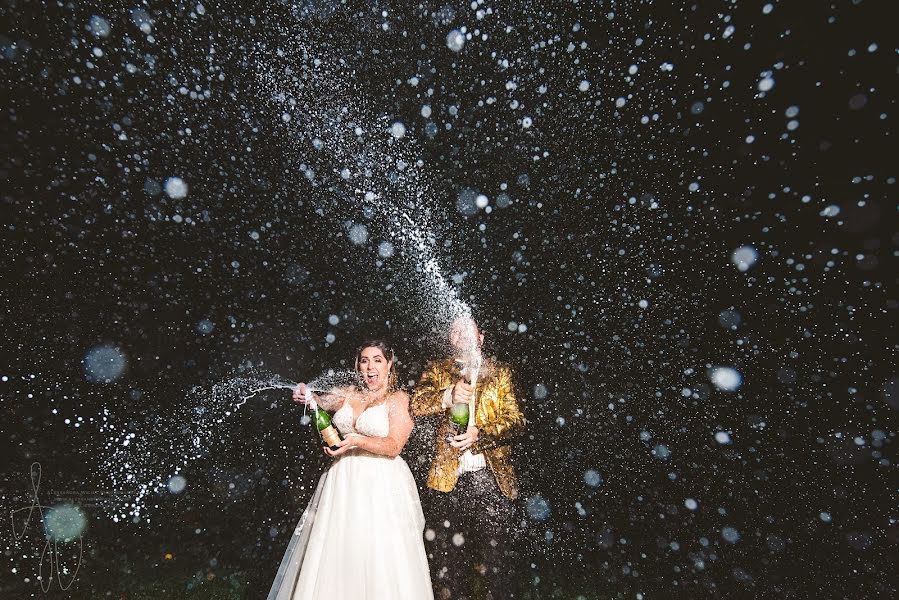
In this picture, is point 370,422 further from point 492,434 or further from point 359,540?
point 492,434

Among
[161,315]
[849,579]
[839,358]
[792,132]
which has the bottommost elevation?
[849,579]

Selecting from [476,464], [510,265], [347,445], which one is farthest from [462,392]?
[510,265]

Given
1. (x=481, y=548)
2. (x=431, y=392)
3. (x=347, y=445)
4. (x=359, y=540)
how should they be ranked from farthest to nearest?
(x=431, y=392)
(x=481, y=548)
(x=347, y=445)
(x=359, y=540)

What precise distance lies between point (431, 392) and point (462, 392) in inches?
15.5

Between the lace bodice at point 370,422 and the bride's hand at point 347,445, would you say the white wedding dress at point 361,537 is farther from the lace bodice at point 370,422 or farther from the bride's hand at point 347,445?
the bride's hand at point 347,445

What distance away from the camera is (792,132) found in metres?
3.26

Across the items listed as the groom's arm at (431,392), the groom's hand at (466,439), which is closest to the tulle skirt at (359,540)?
the groom's hand at (466,439)

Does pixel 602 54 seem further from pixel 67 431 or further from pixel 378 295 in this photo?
pixel 67 431

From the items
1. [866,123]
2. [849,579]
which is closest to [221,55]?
[866,123]

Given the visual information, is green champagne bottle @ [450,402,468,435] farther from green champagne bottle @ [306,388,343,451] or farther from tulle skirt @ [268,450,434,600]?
green champagne bottle @ [306,388,343,451]

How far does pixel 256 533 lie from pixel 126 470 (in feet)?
5.69

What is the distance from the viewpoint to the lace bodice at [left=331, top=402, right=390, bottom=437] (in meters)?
2.80

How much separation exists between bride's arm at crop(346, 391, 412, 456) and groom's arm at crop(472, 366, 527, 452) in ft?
1.77

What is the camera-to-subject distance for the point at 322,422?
9.41 ft
